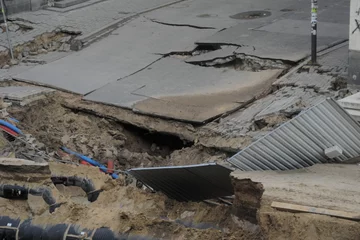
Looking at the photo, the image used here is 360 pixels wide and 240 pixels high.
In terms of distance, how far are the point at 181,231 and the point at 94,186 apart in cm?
184

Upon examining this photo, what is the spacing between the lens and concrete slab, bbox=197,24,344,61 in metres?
10.1

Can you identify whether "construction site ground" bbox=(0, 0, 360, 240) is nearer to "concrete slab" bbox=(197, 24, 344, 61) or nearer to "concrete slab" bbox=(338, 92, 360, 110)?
"concrete slab" bbox=(197, 24, 344, 61)

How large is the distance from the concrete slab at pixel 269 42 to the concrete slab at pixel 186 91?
0.63 m

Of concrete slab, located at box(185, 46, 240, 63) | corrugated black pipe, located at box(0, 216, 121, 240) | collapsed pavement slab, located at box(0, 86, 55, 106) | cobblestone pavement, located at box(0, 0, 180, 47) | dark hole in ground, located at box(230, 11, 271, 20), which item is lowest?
corrugated black pipe, located at box(0, 216, 121, 240)

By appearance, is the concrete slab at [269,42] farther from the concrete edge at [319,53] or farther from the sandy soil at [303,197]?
the sandy soil at [303,197]

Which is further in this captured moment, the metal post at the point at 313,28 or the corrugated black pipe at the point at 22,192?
the metal post at the point at 313,28

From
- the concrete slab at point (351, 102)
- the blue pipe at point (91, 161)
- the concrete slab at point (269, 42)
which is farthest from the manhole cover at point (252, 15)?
the blue pipe at point (91, 161)

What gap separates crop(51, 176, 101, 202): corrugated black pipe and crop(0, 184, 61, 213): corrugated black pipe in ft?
1.81

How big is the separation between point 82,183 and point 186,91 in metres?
3.06

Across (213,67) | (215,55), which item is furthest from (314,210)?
(215,55)

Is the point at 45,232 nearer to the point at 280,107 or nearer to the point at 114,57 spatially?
the point at 280,107

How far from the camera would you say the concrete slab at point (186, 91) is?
864 cm

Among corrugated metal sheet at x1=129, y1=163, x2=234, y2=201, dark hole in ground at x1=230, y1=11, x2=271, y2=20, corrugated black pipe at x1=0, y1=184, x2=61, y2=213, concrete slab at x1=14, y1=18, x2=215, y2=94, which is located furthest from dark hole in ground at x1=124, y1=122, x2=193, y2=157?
dark hole in ground at x1=230, y1=11, x2=271, y2=20

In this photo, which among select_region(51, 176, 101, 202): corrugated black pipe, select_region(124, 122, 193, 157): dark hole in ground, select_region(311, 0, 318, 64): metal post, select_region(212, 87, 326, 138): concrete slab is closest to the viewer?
select_region(51, 176, 101, 202): corrugated black pipe
